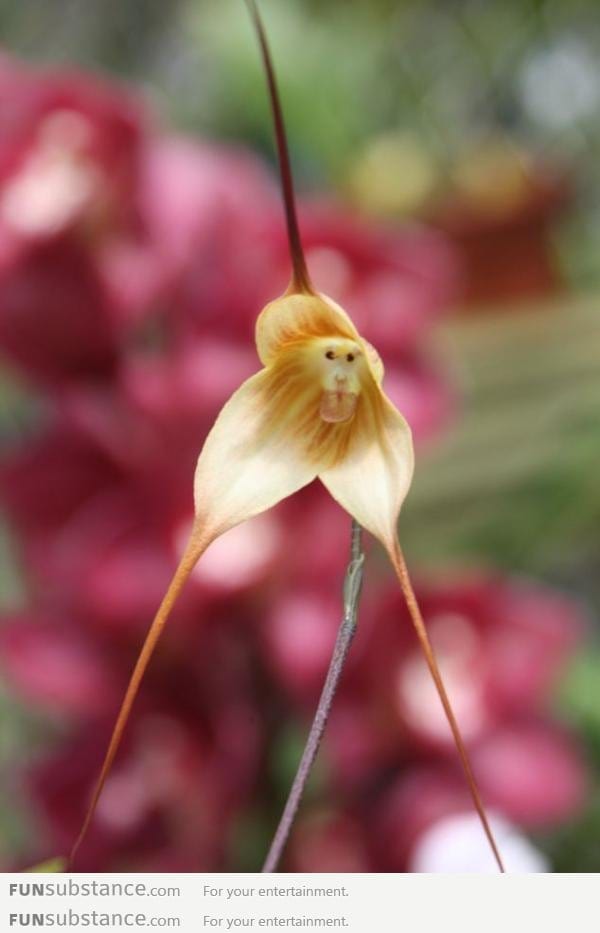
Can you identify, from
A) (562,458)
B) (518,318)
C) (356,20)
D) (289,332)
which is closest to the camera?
(289,332)

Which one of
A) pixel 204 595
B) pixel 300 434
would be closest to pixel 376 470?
pixel 300 434

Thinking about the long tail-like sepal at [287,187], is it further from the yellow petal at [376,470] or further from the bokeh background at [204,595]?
the bokeh background at [204,595]

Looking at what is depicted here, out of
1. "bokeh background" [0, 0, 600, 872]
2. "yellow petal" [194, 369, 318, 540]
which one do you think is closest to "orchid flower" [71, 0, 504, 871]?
"yellow petal" [194, 369, 318, 540]

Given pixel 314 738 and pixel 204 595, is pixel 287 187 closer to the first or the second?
pixel 314 738

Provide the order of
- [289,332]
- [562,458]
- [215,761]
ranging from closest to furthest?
1. [289,332]
2. [215,761]
3. [562,458]

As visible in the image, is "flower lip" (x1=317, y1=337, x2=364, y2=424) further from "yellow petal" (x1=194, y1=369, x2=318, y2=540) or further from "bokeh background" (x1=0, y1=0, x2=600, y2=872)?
"bokeh background" (x1=0, y1=0, x2=600, y2=872)

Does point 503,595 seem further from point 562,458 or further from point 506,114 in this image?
point 506,114

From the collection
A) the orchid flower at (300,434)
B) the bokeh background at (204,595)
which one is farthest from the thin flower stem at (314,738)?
the bokeh background at (204,595)
